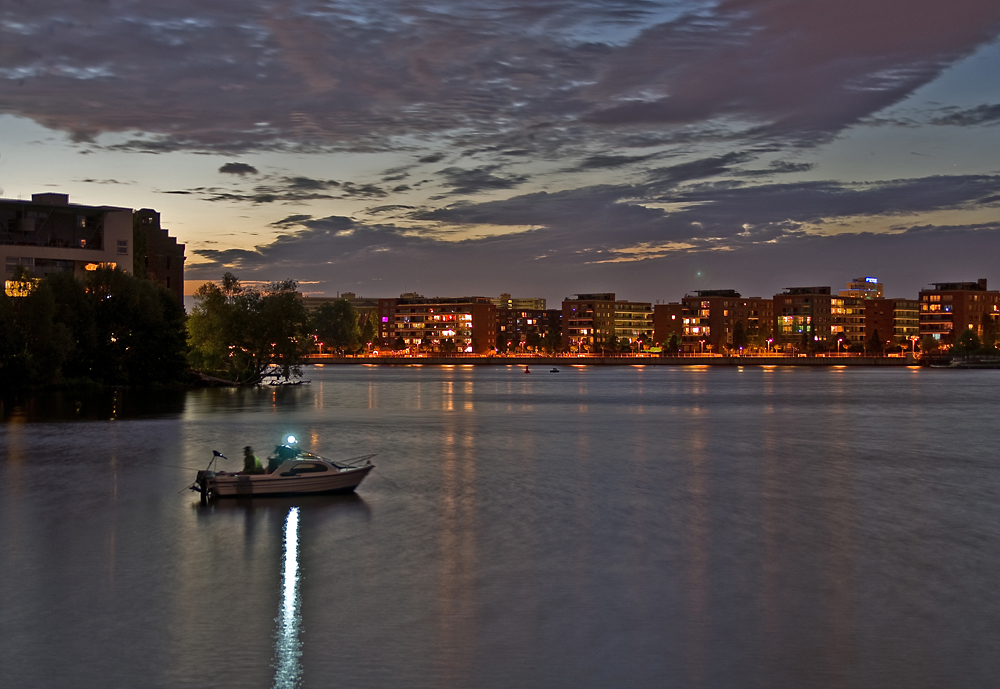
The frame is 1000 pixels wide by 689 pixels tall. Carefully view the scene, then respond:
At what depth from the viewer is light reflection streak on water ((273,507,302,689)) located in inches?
621

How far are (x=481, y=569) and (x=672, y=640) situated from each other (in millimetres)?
7124

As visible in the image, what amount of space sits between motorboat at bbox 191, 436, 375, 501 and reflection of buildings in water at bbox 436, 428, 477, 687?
14.1 feet

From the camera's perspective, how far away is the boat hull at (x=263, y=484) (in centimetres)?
3225

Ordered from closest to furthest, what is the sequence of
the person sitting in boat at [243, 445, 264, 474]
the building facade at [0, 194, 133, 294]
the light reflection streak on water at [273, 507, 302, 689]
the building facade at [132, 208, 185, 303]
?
the light reflection streak on water at [273, 507, 302, 689], the person sitting in boat at [243, 445, 264, 474], the building facade at [0, 194, 133, 294], the building facade at [132, 208, 185, 303]

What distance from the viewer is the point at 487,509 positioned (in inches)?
1300

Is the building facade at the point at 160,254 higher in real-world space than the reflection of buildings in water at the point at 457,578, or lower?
higher

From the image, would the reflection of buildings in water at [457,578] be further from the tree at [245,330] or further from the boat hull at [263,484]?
the tree at [245,330]

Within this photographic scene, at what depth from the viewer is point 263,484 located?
3225 cm

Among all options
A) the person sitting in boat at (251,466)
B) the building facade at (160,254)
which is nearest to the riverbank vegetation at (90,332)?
the building facade at (160,254)

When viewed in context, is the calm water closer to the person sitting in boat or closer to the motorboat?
the motorboat

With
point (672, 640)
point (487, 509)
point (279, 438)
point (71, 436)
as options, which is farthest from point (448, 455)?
point (672, 640)

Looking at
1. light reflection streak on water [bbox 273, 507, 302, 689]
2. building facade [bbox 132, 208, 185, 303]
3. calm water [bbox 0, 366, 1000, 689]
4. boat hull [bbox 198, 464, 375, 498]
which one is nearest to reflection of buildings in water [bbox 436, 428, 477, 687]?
calm water [bbox 0, 366, 1000, 689]

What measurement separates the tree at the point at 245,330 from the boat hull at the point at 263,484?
9200 cm

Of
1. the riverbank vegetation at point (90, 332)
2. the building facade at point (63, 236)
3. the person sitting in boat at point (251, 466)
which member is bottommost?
the person sitting in boat at point (251, 466)
